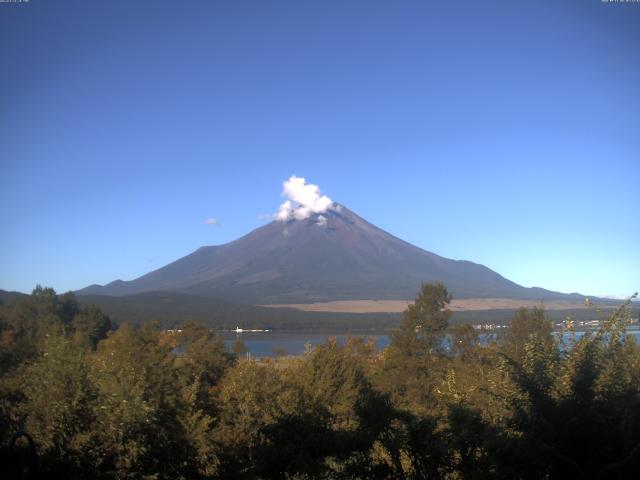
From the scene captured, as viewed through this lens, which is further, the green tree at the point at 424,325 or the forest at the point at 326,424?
the green tree at the point at 424,325

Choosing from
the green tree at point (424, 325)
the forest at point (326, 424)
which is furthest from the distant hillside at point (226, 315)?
the forest at point (326, 424)

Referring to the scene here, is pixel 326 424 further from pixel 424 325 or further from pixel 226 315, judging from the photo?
pixel 226 315

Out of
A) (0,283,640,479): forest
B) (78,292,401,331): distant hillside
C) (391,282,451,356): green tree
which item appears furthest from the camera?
(78,292,401,331): distant hillside

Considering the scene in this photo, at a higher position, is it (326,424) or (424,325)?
(424,325)

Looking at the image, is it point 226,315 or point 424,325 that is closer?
point 424,325

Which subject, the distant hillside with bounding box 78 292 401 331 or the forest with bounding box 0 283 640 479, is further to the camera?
the distant hillside with bounding box 78 292 401 331

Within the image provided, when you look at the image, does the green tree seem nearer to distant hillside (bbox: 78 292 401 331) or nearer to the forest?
the forest

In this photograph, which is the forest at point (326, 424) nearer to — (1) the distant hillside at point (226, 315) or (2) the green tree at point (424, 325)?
(2) the green tree at point (424, 325)

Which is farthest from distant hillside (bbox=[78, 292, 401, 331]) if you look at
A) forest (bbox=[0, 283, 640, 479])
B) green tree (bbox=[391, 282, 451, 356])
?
forest (bbox=[0, 283, 640, 479])

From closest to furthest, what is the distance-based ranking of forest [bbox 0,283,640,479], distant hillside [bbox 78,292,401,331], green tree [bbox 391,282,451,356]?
forest [bbox 0,283,640,479], green tree [bbox 391,282,451,356], distant hillside [bbox 78,292,401,331]

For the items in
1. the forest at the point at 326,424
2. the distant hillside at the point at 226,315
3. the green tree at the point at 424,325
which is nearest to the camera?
the forest at the point at 326,424

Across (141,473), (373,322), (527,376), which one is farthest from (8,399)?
(373,322)

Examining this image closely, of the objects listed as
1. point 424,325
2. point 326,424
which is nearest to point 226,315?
point 424,325
